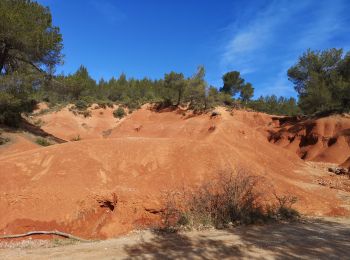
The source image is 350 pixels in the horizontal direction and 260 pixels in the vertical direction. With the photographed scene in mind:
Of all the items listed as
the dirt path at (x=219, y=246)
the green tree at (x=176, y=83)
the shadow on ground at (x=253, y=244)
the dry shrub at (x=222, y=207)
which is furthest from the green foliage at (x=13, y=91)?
the green tree at (x=176, y=83)

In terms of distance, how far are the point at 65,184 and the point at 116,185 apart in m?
1.64

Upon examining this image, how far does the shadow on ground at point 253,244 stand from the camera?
6203 millimetres

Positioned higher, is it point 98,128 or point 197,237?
point 98,128

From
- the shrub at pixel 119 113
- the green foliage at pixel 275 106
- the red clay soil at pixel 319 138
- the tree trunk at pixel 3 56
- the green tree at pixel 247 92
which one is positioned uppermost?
A: the green tree at pixel 247 92

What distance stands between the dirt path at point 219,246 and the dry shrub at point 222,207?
0.71 m

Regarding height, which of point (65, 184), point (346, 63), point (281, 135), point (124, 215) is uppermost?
point (346, 63)

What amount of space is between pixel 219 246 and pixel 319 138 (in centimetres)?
2503

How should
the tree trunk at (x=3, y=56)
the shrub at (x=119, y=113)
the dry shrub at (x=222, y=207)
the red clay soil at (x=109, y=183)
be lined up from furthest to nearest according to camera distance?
the shrub at (x=119, y=113) → the tree trunk at (x=3, y=56) → the red clay soil at (x=109, y=183) → the dry shrub at (x=222, y=207)

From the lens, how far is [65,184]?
11039 millimetres

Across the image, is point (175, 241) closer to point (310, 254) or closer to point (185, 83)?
point (310, 254)

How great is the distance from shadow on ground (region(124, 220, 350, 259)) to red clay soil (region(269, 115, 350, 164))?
19113mm

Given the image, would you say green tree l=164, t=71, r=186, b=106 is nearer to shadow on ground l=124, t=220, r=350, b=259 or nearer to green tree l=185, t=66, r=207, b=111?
green tree l=185, t=66, r=207, b=111

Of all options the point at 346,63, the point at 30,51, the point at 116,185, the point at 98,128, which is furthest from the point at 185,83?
the point at 116,185

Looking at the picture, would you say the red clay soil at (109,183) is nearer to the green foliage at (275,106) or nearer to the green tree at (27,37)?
the green tree at (27,37)
